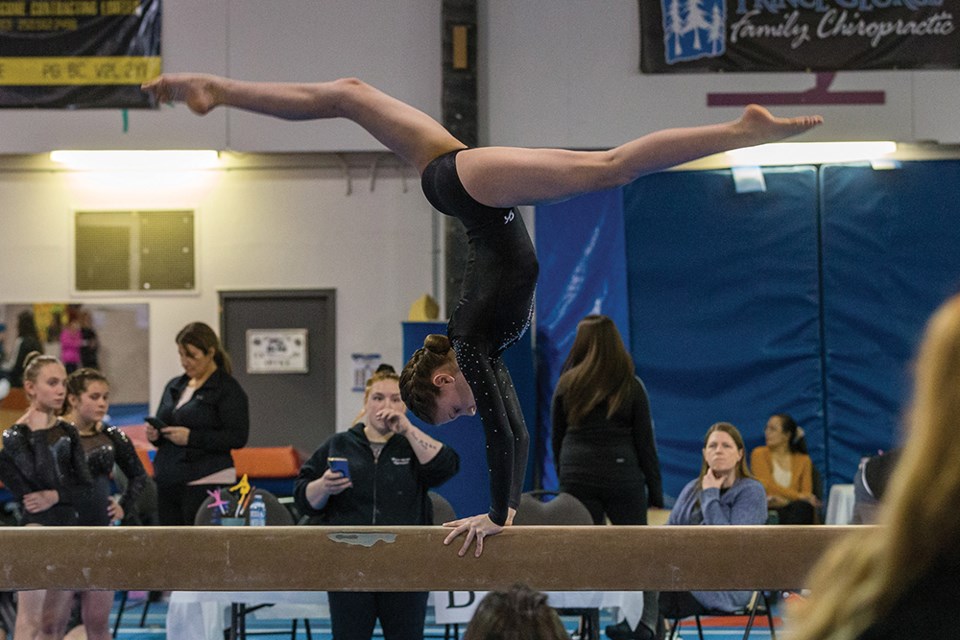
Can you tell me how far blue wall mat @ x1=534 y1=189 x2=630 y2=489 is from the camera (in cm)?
909

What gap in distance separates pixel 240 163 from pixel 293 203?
545 millimetres

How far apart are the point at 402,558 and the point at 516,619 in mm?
1113

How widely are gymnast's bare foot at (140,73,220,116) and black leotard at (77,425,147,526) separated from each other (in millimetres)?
2721

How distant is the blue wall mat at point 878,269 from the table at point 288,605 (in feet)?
13.4

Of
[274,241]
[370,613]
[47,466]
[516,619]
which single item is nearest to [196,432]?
[47,466]

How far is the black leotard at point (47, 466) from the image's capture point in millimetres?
5277

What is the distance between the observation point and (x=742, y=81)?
892cm

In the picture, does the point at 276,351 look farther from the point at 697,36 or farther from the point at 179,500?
the point at 697,36

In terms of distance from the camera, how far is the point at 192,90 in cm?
335

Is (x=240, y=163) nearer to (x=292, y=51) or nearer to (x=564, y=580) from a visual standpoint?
(x=292, y=51)

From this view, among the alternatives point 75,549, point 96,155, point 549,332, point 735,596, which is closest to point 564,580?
point 75,549

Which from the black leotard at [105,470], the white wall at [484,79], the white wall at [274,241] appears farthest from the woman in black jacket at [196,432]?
the white wall at [274,241]

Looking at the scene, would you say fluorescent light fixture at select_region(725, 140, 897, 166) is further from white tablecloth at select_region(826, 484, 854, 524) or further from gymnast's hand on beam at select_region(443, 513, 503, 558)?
gymnast's hand on beam at select_region(443, 513, 503, 558)

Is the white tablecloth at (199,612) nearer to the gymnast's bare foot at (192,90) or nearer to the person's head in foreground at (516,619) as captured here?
the gymnast's bare foot at (192,90)
